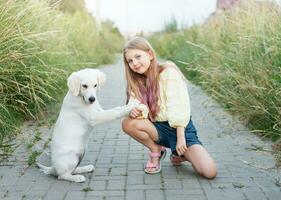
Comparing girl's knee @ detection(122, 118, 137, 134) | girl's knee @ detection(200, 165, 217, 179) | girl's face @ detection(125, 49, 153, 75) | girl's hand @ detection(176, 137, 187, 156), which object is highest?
girl's face @ detection(125, 49, 153, 75)

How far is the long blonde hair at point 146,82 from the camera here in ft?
16.2

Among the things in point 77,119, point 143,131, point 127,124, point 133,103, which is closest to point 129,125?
point 127,124

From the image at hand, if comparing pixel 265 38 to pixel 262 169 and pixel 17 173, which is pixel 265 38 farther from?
pixel 17 173

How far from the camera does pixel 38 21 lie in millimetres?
8516

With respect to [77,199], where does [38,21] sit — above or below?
above

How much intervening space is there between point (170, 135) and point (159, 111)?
246 mm

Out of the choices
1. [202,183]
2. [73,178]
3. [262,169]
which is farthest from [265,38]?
[73,178]

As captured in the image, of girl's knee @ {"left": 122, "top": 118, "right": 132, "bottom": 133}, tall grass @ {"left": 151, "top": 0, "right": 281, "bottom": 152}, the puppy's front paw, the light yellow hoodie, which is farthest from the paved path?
the puppy's front paw

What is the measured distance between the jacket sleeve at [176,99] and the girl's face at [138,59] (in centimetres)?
21

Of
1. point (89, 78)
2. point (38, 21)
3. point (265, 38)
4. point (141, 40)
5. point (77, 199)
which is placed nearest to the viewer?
point (77, 199)

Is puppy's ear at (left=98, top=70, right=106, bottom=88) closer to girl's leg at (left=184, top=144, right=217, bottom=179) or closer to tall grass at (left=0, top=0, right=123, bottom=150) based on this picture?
girl's leg at (left=184, top=144, right=217, bottom=179)

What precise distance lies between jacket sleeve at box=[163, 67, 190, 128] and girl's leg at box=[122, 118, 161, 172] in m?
0.27

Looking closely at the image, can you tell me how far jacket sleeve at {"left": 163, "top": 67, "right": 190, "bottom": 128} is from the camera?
480cm

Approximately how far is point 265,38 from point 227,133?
1443 millimetres
